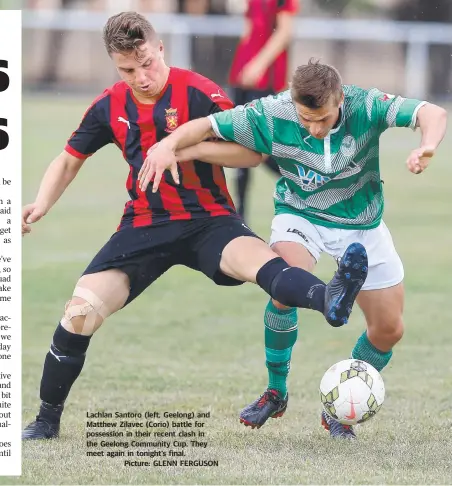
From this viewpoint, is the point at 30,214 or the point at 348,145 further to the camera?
the point at 30,214

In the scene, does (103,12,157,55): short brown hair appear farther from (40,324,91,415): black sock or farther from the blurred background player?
the blurred background player

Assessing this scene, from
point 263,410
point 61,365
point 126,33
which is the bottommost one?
point 263,410

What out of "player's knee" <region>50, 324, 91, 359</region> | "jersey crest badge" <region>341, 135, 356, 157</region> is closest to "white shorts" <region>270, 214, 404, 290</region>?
"jersey crest badge" <region>341, 135, 356, 157</region>

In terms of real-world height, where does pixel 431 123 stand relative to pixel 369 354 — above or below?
above

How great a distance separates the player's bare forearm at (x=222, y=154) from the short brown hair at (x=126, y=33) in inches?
20.5

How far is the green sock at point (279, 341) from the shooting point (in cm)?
533

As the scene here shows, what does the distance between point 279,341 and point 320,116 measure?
3.77 feet

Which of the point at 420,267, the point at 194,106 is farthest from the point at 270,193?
Answer: the point at 194,106

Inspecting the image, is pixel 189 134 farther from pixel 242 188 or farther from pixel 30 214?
pixel 242 188

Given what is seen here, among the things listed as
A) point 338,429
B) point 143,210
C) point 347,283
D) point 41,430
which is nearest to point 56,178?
point 143,210

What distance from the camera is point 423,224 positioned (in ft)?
41.8

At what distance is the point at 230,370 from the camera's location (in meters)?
6.93

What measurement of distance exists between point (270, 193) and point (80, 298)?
10.1 m

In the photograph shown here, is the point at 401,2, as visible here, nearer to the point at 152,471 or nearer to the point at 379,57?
the point at 379,57
